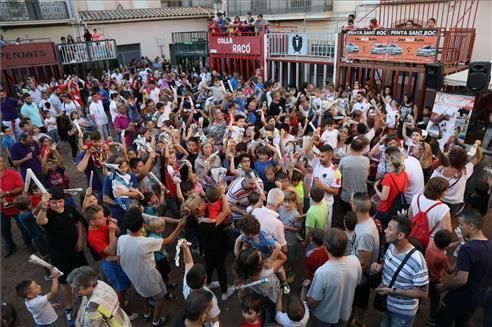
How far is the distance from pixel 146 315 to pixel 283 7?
59.5 feet

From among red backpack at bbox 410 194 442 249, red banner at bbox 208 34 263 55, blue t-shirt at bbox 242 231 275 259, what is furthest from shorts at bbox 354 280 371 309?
red banner at bbox 208 34 263 55

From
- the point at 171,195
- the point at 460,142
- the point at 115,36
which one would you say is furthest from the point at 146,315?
the point at 115,36

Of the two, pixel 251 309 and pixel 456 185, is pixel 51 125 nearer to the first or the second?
pixel 251 309

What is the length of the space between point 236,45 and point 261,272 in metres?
13.2

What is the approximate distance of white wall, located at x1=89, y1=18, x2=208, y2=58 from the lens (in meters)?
20.5

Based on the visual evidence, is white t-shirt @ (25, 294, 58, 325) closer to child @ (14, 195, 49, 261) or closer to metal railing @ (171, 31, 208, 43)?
child @ (14, 195, 49, 261)

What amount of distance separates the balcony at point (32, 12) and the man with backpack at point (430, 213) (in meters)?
21.4

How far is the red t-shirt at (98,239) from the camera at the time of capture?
135 inches

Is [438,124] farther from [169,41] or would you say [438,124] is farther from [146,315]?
[169,41]

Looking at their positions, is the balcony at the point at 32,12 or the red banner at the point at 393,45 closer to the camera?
the red banner at the point at 393,45

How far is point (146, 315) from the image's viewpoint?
3945mm

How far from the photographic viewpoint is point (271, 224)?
3.33 m

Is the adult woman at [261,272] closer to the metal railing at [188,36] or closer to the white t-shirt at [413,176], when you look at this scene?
the white t-shirt at [413,176]

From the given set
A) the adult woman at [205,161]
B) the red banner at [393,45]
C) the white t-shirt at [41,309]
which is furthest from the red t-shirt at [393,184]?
the red banner at [393,45]
